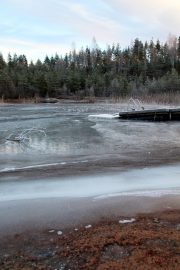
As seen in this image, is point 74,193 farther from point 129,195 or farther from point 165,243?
point 165,243

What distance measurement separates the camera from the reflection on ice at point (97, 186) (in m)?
9.30

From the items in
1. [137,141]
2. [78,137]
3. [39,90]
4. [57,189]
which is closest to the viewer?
[57,189]

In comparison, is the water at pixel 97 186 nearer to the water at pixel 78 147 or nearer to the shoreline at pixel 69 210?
the shoreline at pixel 69 210

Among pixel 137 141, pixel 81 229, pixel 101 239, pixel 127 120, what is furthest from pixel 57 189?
pixel 127 120

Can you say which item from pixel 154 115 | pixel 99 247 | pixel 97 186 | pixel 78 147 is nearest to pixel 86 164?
pixel 97 186

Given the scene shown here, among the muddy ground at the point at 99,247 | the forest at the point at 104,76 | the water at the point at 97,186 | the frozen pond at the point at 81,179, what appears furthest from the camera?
the forest at the point at 104,76

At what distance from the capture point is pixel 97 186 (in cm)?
1012

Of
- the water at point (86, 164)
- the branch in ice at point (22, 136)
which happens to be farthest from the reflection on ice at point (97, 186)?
the branch in ice at point (22, 136)

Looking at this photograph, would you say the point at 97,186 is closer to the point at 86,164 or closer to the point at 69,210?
the point at 69,210

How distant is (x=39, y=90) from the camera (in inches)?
3465

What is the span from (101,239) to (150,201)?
265 cm

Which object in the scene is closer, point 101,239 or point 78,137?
point 101,239

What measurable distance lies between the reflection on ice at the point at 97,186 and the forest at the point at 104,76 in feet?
Result: 213

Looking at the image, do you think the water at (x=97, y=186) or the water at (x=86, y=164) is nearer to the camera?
the water at (x=97, y=186)
